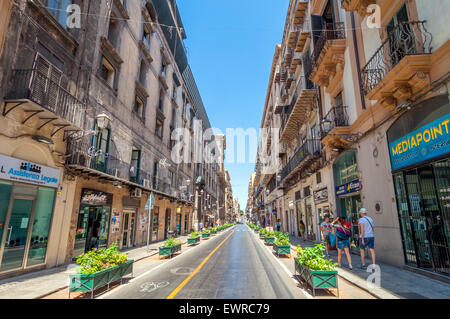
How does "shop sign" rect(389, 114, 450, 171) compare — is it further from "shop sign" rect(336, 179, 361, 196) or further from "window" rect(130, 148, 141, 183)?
"window" rect(130, 148, 141, 183)

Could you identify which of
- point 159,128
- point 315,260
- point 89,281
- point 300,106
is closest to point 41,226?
point 89,281

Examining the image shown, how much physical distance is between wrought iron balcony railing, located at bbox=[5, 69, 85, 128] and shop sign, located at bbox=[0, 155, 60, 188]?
1986 millimetres

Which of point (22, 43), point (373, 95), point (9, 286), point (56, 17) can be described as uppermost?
point (56, 17)

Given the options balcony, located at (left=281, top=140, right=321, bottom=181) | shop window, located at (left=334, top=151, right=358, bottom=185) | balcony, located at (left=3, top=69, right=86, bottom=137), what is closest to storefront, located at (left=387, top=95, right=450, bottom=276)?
shop window, located at (left=334, top=151, right=358, bottom=185)

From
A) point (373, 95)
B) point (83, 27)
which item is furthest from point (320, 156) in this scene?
point (83, 27)

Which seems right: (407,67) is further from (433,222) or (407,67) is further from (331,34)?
(331,34)

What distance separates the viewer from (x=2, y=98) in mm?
7266

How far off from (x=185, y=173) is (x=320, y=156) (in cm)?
2236

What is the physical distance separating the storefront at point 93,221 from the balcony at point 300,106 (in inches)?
600

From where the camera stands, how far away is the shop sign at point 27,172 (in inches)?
293

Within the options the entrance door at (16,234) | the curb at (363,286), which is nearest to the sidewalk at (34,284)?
the entrance door at (16,234)

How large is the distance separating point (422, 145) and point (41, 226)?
45.0 ft
